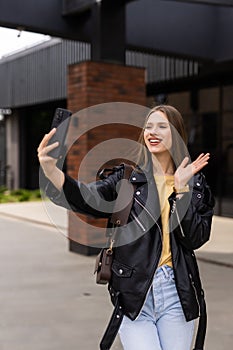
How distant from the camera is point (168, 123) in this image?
7.86 ft

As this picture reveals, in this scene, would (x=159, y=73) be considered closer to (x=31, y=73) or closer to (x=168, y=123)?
(x=31, y=73)

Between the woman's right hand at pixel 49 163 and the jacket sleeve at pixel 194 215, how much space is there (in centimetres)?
52

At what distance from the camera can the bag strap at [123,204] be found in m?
2.35

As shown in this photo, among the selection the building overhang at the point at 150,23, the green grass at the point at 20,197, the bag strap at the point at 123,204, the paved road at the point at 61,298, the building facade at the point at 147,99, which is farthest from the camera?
the green grass at the point at 20,197

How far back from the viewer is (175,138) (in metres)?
2.43

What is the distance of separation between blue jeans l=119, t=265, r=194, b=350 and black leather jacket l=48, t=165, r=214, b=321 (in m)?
0.04

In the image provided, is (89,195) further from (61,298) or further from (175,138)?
(61,298)

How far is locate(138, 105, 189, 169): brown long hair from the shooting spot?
2.41m

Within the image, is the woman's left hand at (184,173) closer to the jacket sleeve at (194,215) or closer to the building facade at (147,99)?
the jacket sleeve at (194,215)

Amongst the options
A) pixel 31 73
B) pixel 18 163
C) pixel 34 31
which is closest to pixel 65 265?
pixel 34 31

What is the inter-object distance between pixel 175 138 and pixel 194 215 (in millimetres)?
379

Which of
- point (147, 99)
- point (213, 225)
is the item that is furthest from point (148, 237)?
point (147, 99)

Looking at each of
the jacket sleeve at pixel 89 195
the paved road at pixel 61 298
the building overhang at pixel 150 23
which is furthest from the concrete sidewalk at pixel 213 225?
the building overhang at pixel 150 23

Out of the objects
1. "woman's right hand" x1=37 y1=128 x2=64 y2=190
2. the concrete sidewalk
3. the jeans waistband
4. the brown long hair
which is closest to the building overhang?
the concrete sidewalk
